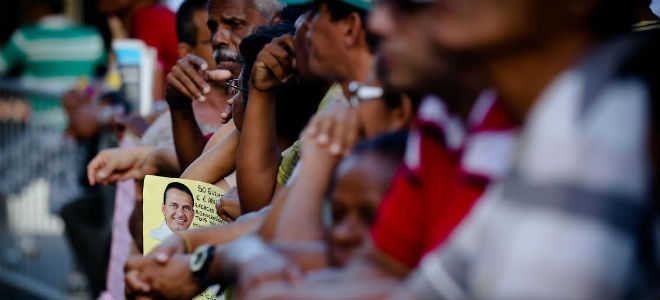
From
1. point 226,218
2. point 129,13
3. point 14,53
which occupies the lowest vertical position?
point 14,53

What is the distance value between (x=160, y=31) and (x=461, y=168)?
4.73m

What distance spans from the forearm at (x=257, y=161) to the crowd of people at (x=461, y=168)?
0.31m

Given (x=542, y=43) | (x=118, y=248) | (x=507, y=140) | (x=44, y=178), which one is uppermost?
(x=542, y=43)

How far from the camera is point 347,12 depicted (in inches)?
77.8

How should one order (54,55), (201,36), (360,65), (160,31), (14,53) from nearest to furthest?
1. (360,65)
2. (201,36)
3. (160,31)
4. (54,55)
5. (14,53)

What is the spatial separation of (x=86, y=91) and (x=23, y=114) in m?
1.17

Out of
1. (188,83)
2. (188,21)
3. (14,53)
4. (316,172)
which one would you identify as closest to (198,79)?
(188,83)

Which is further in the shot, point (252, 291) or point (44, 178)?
point (44, 178)

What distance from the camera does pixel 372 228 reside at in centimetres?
158

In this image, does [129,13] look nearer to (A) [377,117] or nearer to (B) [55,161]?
(B) [55,161]

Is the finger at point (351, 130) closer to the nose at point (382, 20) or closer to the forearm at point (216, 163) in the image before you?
the nose at point (382, 20)

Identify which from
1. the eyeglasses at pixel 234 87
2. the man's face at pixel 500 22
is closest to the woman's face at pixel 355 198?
the man's face at pixel 500 22

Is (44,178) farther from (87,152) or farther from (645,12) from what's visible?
(645,12)

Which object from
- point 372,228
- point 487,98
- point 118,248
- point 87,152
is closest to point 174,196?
point 372,228
